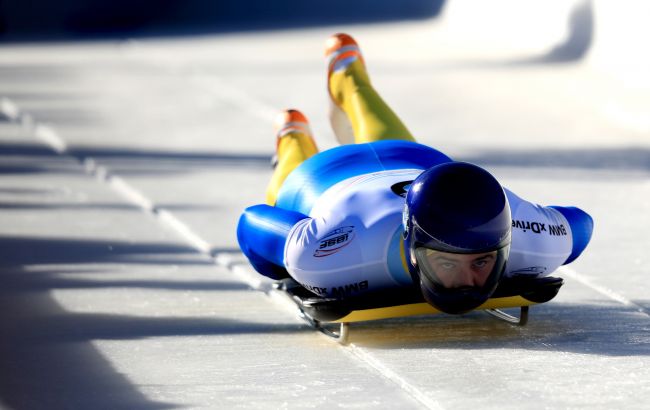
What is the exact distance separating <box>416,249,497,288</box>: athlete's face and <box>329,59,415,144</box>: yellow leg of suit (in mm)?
1796

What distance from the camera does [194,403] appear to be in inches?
192

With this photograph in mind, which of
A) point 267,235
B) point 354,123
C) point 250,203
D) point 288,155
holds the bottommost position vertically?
point 250,203

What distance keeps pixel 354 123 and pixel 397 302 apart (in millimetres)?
2074

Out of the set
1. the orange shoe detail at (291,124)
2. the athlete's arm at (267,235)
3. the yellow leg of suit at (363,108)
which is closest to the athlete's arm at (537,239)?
the athlete's arm at (267,235)

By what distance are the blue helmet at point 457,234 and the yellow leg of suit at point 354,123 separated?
1.55 meters

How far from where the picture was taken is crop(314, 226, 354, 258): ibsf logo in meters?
5.41

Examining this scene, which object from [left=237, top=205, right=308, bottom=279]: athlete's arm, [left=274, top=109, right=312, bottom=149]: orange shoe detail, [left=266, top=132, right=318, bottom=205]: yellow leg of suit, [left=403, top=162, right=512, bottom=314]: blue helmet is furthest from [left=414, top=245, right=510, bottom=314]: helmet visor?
[left=274, top=109, right=312, bottom=149]: orange shoe detail

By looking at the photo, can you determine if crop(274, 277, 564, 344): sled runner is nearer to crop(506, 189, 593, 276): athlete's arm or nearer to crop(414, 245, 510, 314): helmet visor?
crop(506, 189, 593, 276): athlete's arm

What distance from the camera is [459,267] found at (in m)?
5.14

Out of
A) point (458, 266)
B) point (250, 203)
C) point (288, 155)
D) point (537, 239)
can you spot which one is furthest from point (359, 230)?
point (250, 203)

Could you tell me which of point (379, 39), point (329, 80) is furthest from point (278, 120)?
point (379, 39)

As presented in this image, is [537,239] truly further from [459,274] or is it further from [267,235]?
[267,235]

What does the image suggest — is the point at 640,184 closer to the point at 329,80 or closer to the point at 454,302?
the point at 329,80

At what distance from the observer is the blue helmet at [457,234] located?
505 centimetres
